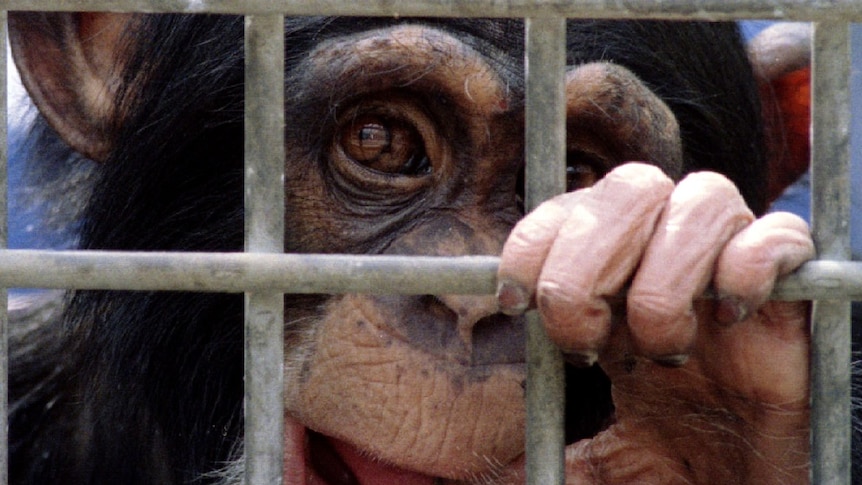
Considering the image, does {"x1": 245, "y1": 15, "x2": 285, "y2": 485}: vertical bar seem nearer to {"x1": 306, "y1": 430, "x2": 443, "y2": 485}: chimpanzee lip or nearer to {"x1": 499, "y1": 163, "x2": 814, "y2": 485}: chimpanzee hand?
{"x1": 499, "y1": 163, "x2": 814, "y2": 485}: chimpanzee hand

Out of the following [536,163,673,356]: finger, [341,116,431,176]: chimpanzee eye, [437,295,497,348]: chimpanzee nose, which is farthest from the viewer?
[341,116,431,176]: chimpanzee eye

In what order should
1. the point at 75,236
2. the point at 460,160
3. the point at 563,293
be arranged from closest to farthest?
the point at 563,293 → the point at 460,160 → the point at 75,236

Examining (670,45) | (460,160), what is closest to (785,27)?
(670,45)

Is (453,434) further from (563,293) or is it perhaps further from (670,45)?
(670,45)

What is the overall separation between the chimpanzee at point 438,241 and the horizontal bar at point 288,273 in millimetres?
34

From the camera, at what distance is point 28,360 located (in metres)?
2.48

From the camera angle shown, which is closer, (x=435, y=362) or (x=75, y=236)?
(x=435, y=362)

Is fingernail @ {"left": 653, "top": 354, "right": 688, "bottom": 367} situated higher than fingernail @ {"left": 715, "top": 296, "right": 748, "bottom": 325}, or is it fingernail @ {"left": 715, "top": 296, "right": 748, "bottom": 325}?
fingernail @ {"left": 715, "top": 296, "right": 748, "bottom": 325}

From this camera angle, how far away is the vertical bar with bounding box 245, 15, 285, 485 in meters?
1.07

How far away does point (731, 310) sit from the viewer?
3.43ft

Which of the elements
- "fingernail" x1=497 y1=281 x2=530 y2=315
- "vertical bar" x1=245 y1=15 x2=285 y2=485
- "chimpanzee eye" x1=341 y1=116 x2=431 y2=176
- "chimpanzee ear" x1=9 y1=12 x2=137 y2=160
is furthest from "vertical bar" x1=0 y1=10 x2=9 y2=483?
"chimpanzee ear" x1=9 y1=12 x2=137 y2=160

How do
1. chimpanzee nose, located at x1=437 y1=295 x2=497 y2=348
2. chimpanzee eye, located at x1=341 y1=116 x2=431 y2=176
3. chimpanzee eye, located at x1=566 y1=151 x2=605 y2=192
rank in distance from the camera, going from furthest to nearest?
chimpanzee eye, located at x1=566 y1=151 x2=605 y2=192 < chimpanzee eye, located at x1=341 y1=116 x2=431 y2=176 < chimpanzee nose, located at x1=437 y1=295 x2=497 y2=348

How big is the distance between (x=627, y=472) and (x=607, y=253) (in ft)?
1.53

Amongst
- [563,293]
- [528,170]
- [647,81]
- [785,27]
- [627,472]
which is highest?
[785,27]
